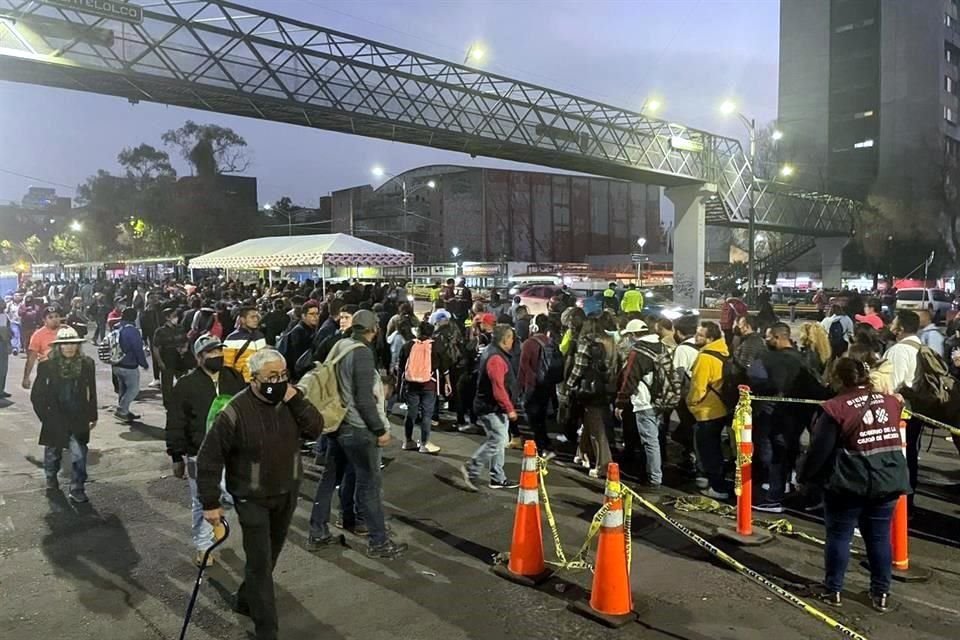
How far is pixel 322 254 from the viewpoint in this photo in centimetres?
2056

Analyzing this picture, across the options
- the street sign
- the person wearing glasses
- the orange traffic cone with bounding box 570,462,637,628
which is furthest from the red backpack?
the street sign

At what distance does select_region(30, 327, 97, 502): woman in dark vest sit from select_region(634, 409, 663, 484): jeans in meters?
5.41

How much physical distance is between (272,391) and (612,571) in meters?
2.41

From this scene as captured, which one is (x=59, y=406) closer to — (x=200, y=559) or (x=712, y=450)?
(x=200, y=559)

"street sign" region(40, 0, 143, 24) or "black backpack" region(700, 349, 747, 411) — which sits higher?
"street sign" region(40, 0, 143, 24)

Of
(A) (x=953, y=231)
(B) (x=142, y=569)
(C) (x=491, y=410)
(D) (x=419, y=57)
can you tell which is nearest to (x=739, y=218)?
(D) (x=419, y=57)

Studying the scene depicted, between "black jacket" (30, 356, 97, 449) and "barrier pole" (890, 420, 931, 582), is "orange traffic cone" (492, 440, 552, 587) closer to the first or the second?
"barrier pole" (890, 420, 931, 582)

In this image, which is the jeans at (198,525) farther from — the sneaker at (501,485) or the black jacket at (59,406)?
the sneaker at (501,485)

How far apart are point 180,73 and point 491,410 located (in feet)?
57.7

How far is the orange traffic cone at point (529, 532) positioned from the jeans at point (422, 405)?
11.9 ft

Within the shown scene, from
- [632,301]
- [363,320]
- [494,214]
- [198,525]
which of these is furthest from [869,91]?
[198,525]

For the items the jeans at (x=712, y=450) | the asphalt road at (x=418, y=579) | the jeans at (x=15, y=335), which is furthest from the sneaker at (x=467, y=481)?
the jeans at (x=15, y=335)

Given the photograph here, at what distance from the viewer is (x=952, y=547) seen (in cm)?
591

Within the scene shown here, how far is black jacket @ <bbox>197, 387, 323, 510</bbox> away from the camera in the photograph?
3.88 metres
